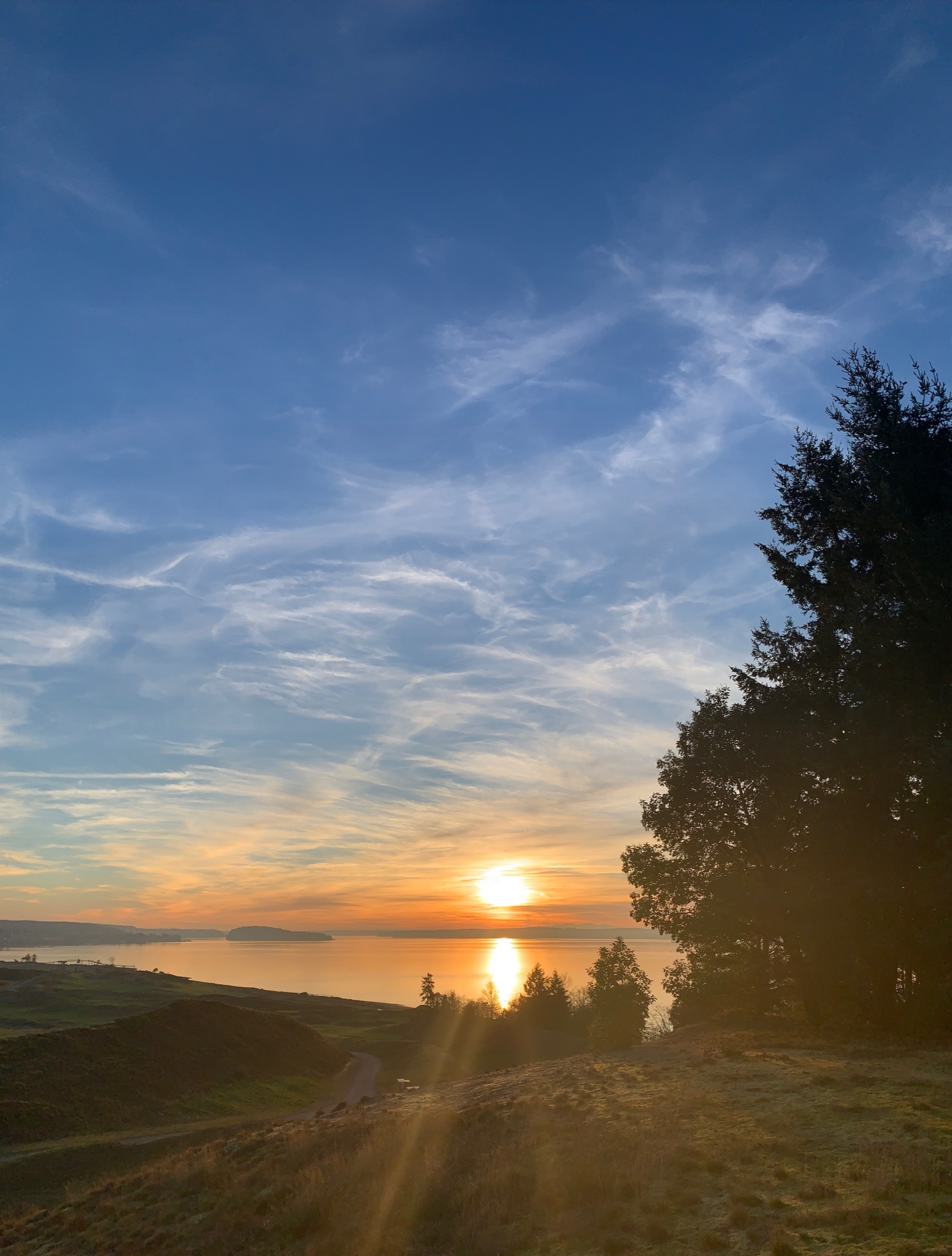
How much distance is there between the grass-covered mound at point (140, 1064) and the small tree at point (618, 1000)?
79.8 feet

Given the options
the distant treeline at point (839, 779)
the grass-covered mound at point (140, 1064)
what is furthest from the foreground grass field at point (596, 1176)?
the grass-covered mound at point (140, 1064)

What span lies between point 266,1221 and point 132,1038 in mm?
38352

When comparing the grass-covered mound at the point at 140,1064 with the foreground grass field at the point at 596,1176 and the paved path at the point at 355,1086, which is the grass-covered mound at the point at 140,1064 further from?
the foreground grass field at the point at 596,1176

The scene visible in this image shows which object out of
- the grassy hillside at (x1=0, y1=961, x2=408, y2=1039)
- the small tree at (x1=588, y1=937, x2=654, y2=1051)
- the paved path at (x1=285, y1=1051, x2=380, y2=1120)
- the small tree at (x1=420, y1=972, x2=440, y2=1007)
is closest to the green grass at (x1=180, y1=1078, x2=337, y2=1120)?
the paved path at (x1=285, y1=1051, x2=380, y2=1120)

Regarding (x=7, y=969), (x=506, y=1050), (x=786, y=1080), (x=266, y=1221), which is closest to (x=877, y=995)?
(x=786, y=1080)

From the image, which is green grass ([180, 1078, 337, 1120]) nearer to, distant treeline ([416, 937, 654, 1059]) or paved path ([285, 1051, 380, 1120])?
paved path ([285, 1051, 380, 1120])

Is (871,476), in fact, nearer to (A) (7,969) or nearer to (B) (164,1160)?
(B) (164,1160)

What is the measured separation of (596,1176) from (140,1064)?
4053cm

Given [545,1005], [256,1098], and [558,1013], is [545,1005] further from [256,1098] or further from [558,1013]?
[256,1098]

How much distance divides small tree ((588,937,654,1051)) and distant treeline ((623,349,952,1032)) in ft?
140

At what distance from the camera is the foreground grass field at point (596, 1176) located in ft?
32.7

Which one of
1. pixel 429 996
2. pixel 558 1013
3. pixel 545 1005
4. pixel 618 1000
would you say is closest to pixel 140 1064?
pixel 618 1000

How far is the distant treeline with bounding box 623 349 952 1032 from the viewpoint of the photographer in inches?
859

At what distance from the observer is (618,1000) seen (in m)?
68.7
